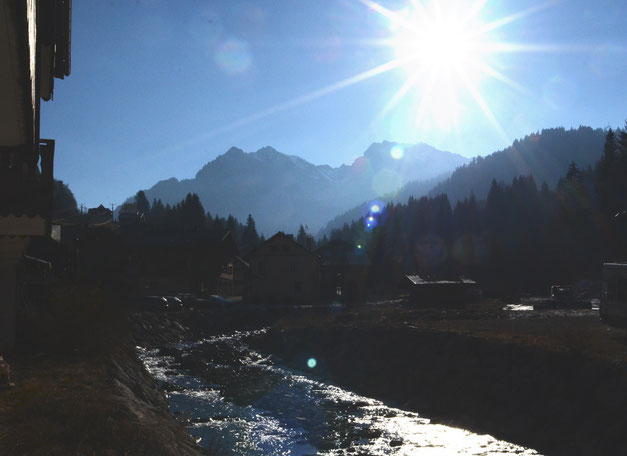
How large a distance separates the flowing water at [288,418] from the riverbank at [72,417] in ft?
11.6

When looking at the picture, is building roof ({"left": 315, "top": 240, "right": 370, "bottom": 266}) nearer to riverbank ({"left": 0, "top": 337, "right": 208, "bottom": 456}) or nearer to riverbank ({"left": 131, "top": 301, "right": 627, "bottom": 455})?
riverbank ({"left": 131, "top": 301, "right": 627, "bottom": 455})

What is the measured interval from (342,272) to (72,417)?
75800 mm

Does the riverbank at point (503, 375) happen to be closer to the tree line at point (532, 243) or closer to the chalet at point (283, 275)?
the chalet at point (283, 275)

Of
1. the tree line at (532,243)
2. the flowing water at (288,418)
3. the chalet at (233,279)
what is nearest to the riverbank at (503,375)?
the flowing water at (288,418)

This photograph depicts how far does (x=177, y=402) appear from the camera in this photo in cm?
2348

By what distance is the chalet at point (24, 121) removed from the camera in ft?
11.4

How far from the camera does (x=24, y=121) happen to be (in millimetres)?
4879

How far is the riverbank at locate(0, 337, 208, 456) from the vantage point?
8.12m

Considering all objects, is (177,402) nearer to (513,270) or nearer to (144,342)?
(144,342)

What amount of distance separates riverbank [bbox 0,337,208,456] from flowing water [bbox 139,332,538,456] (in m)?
3.54

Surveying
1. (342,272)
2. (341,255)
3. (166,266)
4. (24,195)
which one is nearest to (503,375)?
(24,195)

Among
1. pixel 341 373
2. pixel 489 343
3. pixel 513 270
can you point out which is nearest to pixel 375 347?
pixel 341 373

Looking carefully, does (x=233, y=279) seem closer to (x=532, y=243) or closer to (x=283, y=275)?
(x=283, y=275)

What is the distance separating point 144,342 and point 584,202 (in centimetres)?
10158
